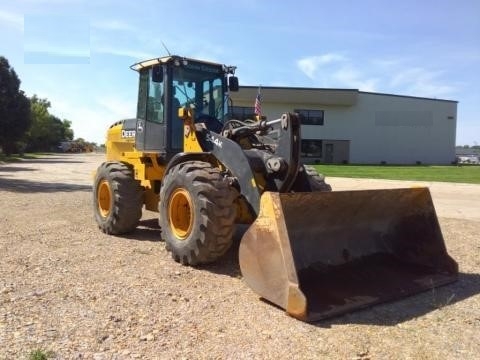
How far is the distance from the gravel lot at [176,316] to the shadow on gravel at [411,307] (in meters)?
0.01

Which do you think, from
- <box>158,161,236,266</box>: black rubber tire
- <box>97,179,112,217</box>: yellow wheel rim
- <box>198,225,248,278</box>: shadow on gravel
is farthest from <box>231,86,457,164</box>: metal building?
<box>158,161,236,266</box>: black rubber tire

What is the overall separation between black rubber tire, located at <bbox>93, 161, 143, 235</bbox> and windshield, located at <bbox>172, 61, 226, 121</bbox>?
5.39ft

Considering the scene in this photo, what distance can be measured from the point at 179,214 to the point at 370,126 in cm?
4480

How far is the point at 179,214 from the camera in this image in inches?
275

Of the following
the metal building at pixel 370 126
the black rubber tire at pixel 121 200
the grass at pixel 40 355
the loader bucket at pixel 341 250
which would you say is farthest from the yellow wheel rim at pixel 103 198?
the metal building at pixel 370 126

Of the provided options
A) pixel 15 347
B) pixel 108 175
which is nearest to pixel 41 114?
pixel 108 175

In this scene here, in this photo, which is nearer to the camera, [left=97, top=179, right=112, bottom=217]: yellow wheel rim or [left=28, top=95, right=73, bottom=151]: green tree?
[left=97, top=179, right=112, bottom=217]: yellow wheel rim

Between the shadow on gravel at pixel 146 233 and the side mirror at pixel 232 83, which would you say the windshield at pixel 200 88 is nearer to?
the side mirror at pixel 232 83

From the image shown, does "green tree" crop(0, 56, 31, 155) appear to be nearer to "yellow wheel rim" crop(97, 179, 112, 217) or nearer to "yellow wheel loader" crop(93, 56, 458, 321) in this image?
"yellow wheel rim" crop(97, 179, 112, 217)

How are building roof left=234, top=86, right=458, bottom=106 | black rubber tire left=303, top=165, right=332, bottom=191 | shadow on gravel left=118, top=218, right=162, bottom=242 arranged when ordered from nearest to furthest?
black rubber tire left=303, top=165, right=332, bottom=191, shadow on gravel left=118, top=218, right=162, bottom=242, building roof left=234, top=86, right=458, bottom=106

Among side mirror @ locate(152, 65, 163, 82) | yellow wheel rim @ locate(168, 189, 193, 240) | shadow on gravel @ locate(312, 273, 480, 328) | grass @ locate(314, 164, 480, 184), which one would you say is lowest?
shadow on gravel @ locate(312, 273, 480, 328)

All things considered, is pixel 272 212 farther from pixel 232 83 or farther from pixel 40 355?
pixel 232 83

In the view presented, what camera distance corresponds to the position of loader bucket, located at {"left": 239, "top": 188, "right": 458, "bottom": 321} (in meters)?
5.10

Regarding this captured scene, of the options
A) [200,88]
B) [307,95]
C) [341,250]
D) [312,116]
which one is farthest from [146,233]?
[312,116]
